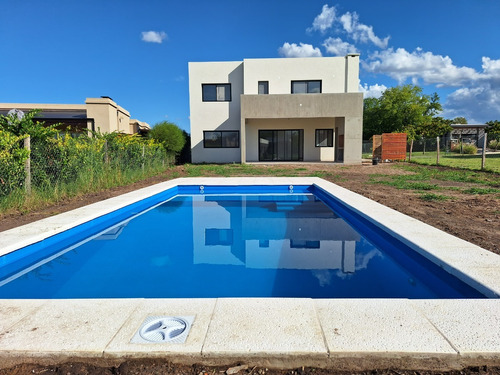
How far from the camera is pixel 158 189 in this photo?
358 inches

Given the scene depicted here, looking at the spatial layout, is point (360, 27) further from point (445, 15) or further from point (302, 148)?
point (302, 148)

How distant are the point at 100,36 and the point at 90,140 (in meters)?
9.15

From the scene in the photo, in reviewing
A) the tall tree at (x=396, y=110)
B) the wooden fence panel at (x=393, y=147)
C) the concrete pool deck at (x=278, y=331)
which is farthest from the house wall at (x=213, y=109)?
the tall tree at (x=396, y=110)

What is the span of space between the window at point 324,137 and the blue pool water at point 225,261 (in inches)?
523

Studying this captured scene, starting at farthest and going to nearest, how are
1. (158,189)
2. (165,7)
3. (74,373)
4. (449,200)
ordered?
1. (165,7)
2. (158,189)
3. (449,200)
4. (74,373)

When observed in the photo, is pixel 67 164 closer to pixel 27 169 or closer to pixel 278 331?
pixel 27 169

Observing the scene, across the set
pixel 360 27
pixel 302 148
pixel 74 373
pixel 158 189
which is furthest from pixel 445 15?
pixel 74 373

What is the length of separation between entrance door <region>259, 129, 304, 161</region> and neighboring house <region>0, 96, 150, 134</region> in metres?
9.22

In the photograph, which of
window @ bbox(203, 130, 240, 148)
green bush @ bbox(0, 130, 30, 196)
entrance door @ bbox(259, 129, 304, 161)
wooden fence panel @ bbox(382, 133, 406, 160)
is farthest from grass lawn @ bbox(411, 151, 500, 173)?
green bush @ bbox(0, 130, 30, 196)

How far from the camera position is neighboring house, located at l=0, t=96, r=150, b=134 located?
18.8 meters

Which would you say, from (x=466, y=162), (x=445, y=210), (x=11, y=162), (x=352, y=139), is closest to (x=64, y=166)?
(x=11, y=162)

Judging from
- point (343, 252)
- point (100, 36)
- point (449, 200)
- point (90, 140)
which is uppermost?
point (100, 36)

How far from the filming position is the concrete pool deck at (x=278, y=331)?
1835 mm

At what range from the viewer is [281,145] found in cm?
2023
